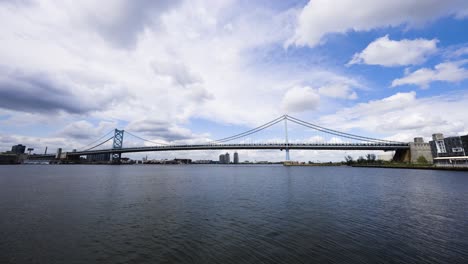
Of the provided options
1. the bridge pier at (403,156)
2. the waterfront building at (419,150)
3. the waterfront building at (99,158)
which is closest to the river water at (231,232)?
the waterfront building at (419,150)

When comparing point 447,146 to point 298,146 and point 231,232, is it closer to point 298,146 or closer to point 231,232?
point 298,146

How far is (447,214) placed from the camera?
11.8 metres

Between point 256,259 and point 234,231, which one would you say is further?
point 234,231

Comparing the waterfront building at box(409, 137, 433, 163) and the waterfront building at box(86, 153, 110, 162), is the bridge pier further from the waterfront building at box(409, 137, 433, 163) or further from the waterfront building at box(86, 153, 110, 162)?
the waterfront building at box(86, 153, 110, 162)

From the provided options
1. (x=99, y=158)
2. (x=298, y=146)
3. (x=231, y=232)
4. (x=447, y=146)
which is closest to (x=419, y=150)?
(x=447, y=146)

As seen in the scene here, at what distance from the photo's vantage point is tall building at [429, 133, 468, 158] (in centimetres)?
5636

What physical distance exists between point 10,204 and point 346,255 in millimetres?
18555

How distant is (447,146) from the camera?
6019cm

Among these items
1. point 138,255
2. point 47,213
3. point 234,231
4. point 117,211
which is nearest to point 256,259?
point 234,231

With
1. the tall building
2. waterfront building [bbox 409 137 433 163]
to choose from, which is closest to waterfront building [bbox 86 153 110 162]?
waterfront building [bbox 409 137 433 163]

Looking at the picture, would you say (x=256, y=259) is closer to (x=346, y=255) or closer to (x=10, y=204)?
(x=346, y=255)

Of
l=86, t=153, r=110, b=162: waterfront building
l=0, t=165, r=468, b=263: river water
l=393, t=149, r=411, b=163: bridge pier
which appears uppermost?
l=86, t=153, r=110, b=162: waterfront building

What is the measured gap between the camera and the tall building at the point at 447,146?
5636cm

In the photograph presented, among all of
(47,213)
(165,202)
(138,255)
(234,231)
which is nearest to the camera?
(138,255)
